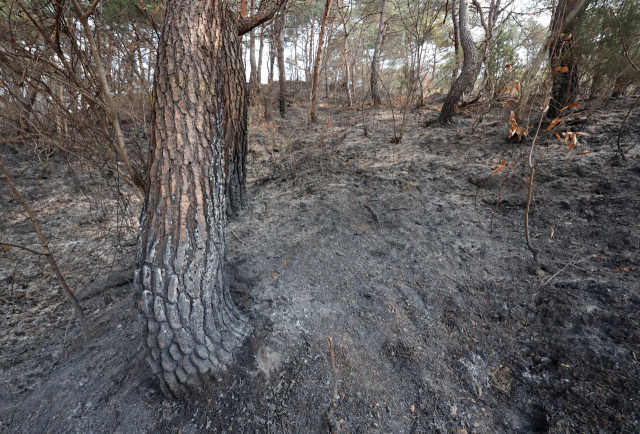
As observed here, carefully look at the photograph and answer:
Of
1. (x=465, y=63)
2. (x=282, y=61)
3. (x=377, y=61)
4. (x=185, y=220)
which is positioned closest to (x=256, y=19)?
(x=185, y=220)

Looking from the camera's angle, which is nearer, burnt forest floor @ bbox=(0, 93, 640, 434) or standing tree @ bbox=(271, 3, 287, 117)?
burnt forest floor @ bbox=(0, 93, 640, 434)

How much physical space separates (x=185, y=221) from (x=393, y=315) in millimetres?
1512

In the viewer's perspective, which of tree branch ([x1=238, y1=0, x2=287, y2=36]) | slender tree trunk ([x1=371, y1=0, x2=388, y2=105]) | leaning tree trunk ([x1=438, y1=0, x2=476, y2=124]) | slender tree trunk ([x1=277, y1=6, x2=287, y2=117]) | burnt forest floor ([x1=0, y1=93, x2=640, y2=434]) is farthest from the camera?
slender tree trunk ([x1=371, y1=0, x2=388, y2=105])

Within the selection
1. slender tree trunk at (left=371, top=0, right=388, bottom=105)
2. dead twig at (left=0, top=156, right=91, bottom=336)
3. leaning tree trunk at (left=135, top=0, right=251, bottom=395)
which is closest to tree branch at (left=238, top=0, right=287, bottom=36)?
leaning tree trunk at (left=135, top=0, right=251, bottom=395)

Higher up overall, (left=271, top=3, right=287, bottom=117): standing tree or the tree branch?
(left=271, top=3, right=287, bottom=117): standing tree

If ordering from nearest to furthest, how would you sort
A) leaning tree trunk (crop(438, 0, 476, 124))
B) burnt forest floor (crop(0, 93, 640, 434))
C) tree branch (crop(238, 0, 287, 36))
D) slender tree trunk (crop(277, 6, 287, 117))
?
burnt forest floor (crop(0, 93, 640, 434))
tree branch (crop(238, 0, 287, 36))
leaning tree trunk (crop(438, 0, 476, 124))
slender tree trunk (crop(277, 6, 287, 117))

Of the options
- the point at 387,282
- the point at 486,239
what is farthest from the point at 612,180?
the point at 387,282

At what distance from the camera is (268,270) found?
7.45 ft

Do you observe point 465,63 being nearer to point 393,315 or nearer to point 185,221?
point 393,315

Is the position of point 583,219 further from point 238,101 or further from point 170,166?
point 238,101

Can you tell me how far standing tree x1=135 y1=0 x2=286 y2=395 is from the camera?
56.9 inches

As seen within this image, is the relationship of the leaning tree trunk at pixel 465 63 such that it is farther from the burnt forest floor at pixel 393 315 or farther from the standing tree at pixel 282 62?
the standing tree at pixel 282 62

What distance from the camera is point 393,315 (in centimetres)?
190

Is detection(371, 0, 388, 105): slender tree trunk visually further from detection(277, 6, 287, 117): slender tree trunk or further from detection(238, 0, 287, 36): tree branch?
detection(238, 0, 287, 36): tree branch
